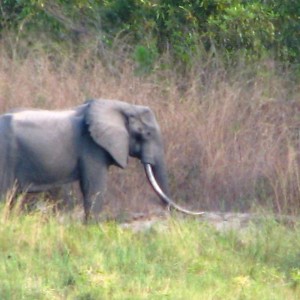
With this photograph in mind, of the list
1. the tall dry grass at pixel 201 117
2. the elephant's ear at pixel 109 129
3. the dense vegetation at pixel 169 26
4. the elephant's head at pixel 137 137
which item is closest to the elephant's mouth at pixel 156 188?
the elephant's head at pixel 137 137

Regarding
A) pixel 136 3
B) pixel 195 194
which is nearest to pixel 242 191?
pixel 195 194

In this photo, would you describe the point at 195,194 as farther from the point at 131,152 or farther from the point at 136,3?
the point at 136,3

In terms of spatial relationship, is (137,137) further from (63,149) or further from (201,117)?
(201,117)

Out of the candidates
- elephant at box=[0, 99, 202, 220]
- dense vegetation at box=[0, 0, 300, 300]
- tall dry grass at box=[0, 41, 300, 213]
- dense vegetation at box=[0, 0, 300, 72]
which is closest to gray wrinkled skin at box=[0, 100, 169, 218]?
elephant at box=[0, 99, 202, 220]

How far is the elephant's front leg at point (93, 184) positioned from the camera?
10.5 metres

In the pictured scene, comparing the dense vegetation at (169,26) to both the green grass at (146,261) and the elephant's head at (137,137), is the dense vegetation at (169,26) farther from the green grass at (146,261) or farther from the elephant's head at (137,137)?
the green grass at (146,261)

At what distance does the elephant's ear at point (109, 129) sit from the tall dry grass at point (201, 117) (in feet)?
2.36

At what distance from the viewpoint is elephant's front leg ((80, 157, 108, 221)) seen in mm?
10469

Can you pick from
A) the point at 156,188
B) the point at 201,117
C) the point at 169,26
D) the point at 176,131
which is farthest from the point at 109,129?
the point at 169,26

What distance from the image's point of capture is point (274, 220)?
9.99 metres

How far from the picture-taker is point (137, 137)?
10.8 meters

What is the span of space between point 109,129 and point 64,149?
0.43 metres

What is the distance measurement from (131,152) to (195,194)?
1.03 m

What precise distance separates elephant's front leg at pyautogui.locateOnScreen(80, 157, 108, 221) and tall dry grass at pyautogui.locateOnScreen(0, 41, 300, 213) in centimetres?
56
